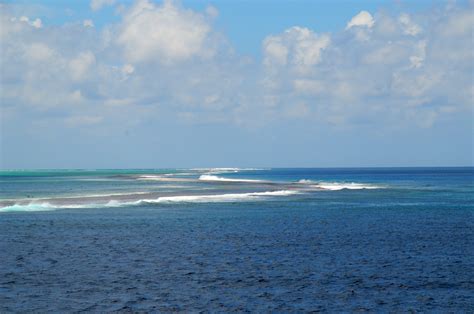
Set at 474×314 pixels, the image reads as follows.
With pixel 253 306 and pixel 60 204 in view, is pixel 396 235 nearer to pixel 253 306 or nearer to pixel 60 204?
pixel 253 306

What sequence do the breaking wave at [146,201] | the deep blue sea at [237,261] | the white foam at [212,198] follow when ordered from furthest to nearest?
1. the white foam at [212,198]
2. the breaking wave at [146,201]
3. the deep blue sea at [237,261]

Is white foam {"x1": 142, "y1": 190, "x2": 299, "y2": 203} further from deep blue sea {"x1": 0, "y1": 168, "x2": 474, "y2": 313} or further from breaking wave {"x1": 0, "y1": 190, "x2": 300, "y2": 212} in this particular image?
deep blue sea {"x1": 0, "y1": 168, "x2": 474, "y2": 313}

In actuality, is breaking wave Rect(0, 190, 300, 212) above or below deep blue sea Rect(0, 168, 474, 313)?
above

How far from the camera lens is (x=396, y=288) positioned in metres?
27.1

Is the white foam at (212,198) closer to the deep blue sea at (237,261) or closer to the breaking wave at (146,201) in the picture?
the breaking wave at (146,201)

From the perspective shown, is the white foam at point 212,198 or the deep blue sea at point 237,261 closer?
the deep blue sea at point 237,261

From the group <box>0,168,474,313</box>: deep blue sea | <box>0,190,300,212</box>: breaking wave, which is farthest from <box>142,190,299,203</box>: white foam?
<box>0,168,474,313</box>: deep blue sea

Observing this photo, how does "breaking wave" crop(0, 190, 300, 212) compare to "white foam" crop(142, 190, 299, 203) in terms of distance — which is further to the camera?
"white foam" crop(142, 190, 299, 203)

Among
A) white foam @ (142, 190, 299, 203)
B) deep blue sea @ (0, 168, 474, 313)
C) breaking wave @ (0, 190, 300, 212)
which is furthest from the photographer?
white foam @ (142, 190, 299, 203)

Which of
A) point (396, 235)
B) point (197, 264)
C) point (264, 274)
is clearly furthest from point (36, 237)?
point (396, 235)

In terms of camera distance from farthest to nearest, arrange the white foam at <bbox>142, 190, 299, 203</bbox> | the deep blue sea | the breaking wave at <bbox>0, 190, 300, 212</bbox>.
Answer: the white foam at <bbox>142, 190, 299, 203</bbox> → the breaking wave at <bbox>0, 190, 300, 212</bbox> → the deep blue sea

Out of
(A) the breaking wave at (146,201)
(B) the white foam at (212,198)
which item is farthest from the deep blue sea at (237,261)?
(B) the white foam at (212,198)

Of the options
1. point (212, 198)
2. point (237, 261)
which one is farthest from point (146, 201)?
point (237, 261)

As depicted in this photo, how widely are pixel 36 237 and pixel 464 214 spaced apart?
41.0 metres
